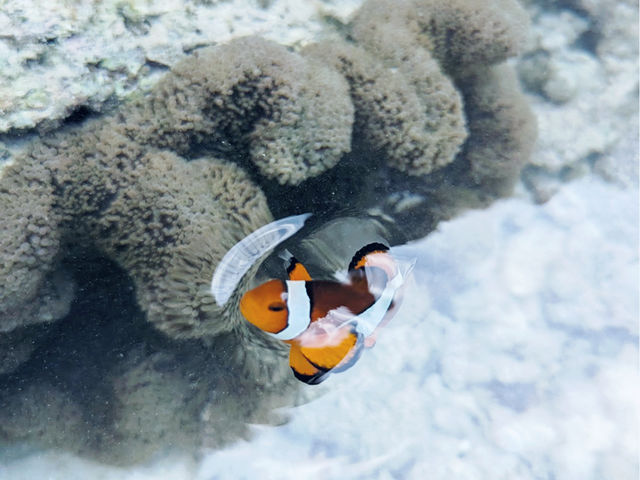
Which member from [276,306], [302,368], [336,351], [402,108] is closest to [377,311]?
[336,351]

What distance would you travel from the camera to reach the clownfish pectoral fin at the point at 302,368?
1.34 m

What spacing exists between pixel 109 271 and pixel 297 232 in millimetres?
541

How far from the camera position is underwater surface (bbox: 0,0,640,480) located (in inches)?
48.1

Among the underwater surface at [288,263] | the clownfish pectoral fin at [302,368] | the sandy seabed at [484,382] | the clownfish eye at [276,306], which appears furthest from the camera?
the sandy seabed at [484,382]

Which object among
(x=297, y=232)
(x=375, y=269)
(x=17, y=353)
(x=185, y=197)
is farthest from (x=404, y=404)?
(x=17, y=353)

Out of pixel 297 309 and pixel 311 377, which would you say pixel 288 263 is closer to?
pixel 297 309

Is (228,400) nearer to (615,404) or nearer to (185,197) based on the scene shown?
(185,197)

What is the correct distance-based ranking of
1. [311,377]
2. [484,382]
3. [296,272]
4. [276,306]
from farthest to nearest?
[484,382] < [311,377] < [296,272] < [276,306]

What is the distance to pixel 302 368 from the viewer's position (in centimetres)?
136

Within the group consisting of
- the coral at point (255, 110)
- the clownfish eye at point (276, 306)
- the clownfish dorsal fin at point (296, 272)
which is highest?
the coral at point (255, 110)

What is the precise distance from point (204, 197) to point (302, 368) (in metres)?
0.53

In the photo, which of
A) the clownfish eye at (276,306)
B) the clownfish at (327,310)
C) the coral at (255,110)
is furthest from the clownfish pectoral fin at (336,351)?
the coral at (255,110)

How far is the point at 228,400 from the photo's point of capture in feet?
4.83

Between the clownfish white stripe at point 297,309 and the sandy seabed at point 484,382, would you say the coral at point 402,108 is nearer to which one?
the sandy seabed at point 484,382
